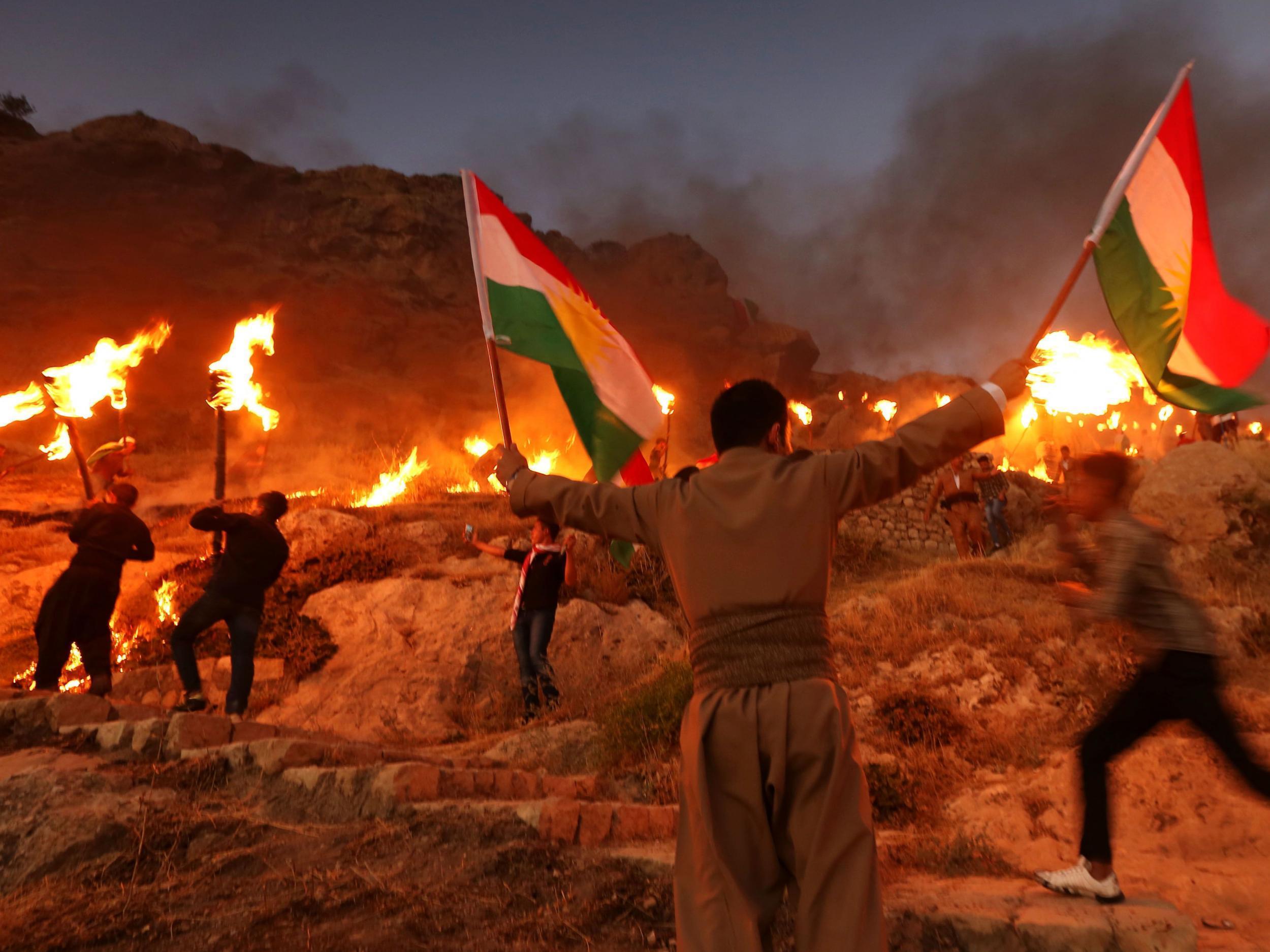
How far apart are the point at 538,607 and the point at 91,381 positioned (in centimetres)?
512

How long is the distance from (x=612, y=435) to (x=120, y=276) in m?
38.5

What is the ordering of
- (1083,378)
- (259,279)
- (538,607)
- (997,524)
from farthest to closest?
(259,279) → (997,524) → (538,607) → (1083,378)

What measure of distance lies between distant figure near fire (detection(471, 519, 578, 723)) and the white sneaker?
4607 millimetres

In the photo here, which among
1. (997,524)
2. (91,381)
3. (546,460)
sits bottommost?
(997,524)

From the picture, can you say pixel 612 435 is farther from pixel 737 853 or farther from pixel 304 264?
pixel 304 264

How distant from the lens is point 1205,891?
11.4 ft

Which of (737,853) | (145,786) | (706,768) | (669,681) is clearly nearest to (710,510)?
(706,768)

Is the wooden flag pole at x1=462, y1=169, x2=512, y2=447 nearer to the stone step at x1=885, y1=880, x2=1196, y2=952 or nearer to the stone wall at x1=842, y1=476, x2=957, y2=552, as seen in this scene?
the stone step at x1=885, y1=880, x2=1196, y2=952

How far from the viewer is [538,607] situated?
721 cm

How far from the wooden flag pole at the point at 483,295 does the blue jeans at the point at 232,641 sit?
3.42 metres

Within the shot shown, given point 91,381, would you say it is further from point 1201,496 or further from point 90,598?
point 1201,496

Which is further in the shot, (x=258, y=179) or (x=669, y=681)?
(x=258, y=179)

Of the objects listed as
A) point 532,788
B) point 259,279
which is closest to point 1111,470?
point 532,788

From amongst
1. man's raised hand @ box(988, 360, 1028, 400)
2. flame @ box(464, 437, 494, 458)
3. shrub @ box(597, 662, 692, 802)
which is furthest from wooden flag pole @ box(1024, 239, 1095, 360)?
flame @ box(464, 437, 494, 458)
